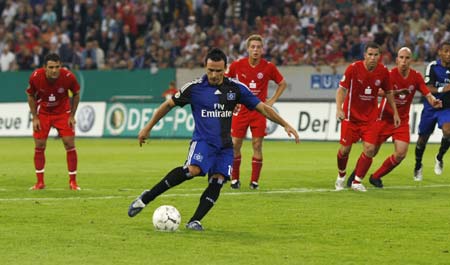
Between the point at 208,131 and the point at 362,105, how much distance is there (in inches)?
214

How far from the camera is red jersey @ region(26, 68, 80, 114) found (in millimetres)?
16969

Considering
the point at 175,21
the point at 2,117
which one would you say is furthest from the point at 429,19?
the point at 2,117

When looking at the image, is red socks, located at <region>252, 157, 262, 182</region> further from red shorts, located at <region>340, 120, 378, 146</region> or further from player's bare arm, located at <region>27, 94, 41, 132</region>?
player's bare arm, located at <region>27, 94, 41, 132</region>

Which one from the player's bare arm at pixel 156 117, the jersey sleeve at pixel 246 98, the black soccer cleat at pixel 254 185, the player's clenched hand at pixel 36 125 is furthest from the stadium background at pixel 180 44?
the player's bare arm at pixel 156 117

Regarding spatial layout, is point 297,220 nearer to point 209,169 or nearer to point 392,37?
point 209,169

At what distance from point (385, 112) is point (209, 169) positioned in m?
6.26

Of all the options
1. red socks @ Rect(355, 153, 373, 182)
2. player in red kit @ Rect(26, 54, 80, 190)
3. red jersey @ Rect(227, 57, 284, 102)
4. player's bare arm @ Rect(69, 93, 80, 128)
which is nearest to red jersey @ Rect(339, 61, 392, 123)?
red socks @ Rect(355, 153, 373, 182)

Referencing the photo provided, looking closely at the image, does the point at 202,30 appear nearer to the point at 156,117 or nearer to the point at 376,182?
Answer: the point at 376,182

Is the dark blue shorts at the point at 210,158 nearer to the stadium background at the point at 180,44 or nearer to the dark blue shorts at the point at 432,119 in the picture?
the dark blue shorts at the point at 432,119

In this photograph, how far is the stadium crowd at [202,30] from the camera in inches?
1341

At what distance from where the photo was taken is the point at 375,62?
16594 millimetres

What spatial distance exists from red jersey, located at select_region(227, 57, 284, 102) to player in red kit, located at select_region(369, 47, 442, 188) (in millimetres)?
1825

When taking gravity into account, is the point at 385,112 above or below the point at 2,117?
above

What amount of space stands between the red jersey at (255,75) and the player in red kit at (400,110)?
1.82 metres
